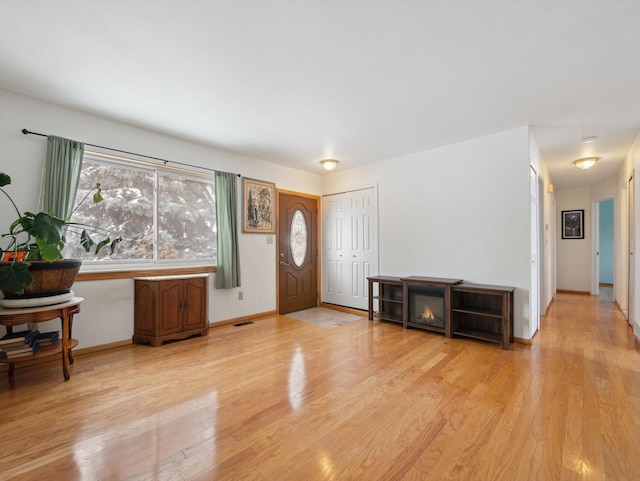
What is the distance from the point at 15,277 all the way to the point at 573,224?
9526mm

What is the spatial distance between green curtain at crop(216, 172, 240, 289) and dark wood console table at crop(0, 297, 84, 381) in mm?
1749

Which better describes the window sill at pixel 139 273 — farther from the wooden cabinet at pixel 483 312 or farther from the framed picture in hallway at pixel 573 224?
the framed picture in hallway at pixel 573 224

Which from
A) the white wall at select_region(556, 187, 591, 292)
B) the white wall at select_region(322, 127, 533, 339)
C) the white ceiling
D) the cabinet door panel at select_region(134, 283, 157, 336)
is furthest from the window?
the white wall at select_region(556, 187, 591, 292)

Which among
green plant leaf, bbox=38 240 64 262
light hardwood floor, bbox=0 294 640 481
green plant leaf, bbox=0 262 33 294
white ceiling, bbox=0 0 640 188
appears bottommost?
light hardwood floor, bbox=0 294 640 481

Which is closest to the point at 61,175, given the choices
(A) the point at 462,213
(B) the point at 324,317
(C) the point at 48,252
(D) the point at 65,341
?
(C) the point at 48,252

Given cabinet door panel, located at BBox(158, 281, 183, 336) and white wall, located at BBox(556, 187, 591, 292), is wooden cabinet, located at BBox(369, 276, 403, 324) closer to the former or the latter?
cabinet door panel, located at BBox(158, 281, 183, 336)

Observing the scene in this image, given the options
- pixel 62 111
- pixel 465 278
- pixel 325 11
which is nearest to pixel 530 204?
pixel 465 278

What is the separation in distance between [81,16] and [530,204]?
438cm

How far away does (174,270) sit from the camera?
3840 mm

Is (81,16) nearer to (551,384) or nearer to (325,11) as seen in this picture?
(325,11)

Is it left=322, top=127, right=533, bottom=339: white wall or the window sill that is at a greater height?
left=322, top=127, right=533, bottom=339: white wall

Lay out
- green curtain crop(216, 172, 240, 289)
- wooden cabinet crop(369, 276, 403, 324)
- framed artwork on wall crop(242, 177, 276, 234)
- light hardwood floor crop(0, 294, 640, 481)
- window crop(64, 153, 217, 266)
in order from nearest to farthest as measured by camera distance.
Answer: light hardwood floor crop(0, 294, 640, 481) < window crop(64, 153, 217, 266) < green curtain crop(216, 172, 240, 289) < wooden cabinet crop(369, 276, 403, 324) < framed artwork on wall crop(242, 177, 276, 234)

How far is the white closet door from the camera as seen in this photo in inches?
198

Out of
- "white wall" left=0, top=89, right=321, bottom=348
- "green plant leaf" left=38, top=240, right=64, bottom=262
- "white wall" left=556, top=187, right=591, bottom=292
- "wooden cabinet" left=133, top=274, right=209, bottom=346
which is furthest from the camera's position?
"white wall" left=556, top=187, right=591, bottom=292
